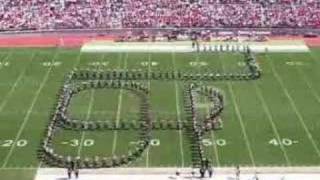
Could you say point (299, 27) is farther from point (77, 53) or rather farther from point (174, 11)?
point (77, 53)

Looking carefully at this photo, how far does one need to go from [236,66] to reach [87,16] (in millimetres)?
17645

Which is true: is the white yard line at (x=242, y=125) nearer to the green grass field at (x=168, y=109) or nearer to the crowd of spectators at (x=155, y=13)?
the green grass field at (x=168, y=109)

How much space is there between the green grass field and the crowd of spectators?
8.57 metres

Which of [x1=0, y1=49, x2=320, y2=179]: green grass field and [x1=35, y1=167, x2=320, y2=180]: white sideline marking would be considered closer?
[x1=35, y1=167, x2=320, y2=180]: white sideline marking

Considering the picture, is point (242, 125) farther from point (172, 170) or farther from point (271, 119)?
point (172, 170)

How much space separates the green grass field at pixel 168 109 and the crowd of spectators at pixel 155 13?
8.57 meters

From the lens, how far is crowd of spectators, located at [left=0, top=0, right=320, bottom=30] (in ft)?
206

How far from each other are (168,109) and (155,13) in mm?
24176

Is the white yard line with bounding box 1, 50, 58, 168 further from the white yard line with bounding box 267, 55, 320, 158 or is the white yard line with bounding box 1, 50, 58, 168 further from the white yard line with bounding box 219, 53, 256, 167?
the white yard line with bounding box 267, 55, 320, 158

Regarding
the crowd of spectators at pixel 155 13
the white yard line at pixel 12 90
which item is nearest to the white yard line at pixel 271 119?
the white yard line at pixel 12 90

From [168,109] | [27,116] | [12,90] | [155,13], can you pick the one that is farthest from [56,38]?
[168,109]

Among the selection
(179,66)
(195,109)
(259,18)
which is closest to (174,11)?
(259,18)

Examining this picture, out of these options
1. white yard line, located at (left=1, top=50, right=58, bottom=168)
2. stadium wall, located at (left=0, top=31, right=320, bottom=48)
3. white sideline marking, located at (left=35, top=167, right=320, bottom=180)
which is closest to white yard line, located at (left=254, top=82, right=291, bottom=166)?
white sideline marking, located at (left=35, top=167, right=320, bottom=180)

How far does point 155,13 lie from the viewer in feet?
212
